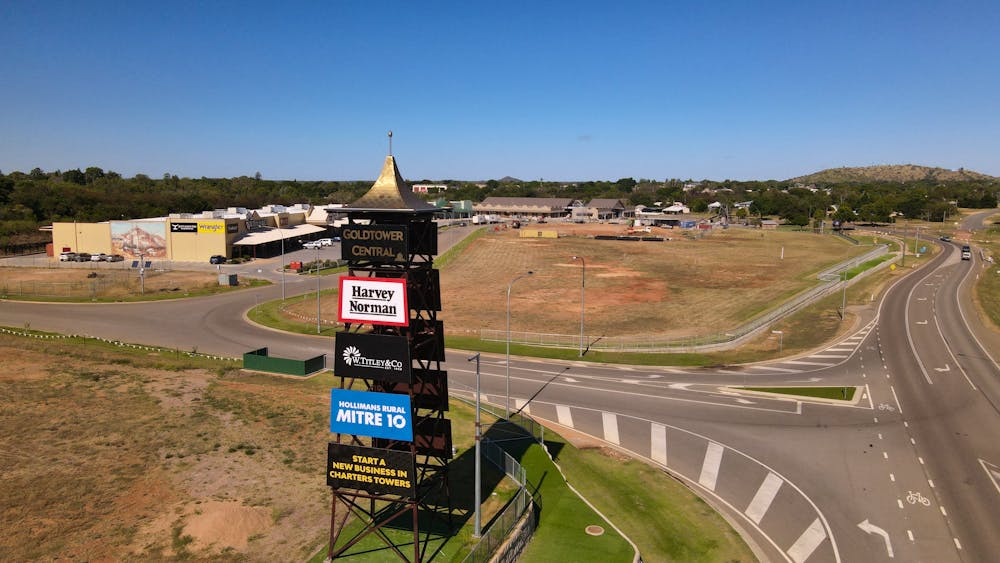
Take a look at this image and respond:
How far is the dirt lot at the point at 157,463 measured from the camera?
2684 cm

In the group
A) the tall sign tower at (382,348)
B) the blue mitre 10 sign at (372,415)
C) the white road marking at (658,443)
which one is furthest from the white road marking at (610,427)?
the blue mitre 10 sign at (372,415)

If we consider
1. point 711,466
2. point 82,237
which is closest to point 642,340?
point 711,466

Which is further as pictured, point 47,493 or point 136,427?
point 136,427

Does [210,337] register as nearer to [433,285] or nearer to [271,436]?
[271,436]

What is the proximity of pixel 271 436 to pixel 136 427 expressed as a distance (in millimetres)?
8716

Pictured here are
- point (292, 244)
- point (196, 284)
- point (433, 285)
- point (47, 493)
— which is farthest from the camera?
point (292, 244)

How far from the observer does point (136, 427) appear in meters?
39.2

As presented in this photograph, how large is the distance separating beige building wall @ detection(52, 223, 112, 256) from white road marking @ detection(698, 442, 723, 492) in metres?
121

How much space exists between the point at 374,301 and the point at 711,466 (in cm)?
2103

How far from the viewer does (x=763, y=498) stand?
101 feet

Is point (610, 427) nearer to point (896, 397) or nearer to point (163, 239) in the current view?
point (896, 397)

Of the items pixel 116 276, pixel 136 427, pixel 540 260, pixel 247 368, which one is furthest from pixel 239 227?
pixel 136 427

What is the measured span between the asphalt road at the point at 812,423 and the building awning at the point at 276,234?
48592 millimetres

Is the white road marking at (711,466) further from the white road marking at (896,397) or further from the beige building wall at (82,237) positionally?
the beige building wall at (82,237)
